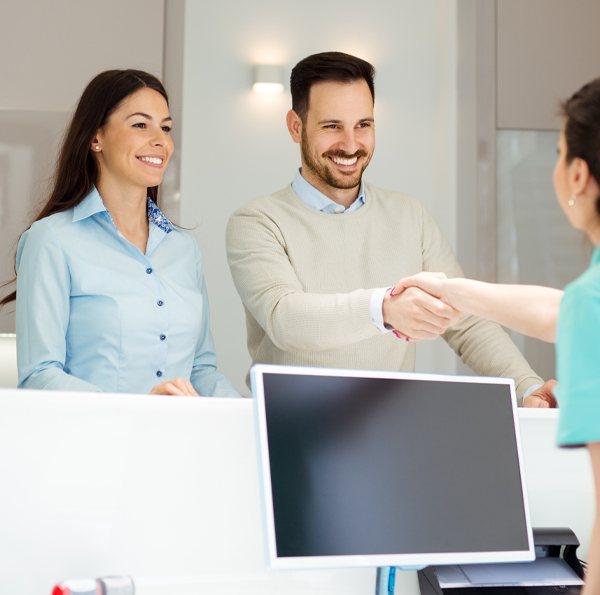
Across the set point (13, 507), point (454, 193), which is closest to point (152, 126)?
point (13, 507)

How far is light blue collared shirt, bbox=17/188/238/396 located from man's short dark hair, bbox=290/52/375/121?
2.38ft

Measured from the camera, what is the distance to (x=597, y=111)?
1333 millimetres

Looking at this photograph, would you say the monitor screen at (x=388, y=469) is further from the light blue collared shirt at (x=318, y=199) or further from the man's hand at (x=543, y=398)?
the light blue collared shirt at (x=318, y=199)

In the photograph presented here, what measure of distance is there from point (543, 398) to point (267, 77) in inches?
96.2

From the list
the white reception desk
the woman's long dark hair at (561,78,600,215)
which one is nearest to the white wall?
the white reception desk

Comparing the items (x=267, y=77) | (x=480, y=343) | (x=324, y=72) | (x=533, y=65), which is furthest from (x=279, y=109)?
(x=480, y=343)

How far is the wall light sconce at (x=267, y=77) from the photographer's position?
14.2 ft

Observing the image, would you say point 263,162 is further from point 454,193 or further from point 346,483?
point 346,483

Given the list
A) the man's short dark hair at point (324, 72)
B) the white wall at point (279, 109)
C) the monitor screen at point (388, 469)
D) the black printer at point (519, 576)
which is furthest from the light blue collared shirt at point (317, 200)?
the white wall at point (279, 109)

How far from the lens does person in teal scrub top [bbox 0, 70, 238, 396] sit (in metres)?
2.31

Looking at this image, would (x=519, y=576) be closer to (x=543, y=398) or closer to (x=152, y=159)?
(x=543, y=398)

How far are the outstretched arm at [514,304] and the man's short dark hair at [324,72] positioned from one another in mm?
1092

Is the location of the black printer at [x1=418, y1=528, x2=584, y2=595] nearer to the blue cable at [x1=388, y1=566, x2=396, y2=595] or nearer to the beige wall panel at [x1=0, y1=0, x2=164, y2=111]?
the blue cable at [x1=388, y1=566, x2=396, y2=595]

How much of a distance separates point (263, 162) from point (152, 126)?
172 cm
